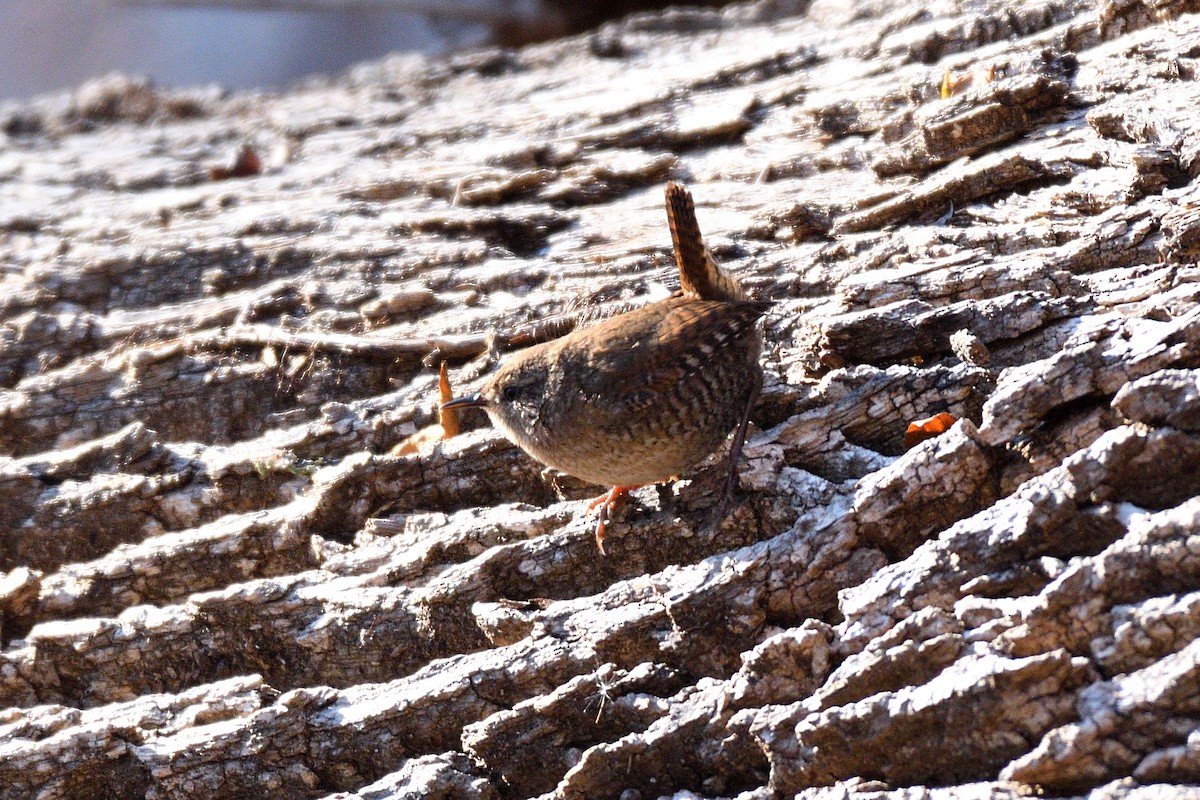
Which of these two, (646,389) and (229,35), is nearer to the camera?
(646,389)

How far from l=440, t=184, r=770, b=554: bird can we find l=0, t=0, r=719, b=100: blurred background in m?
7.32

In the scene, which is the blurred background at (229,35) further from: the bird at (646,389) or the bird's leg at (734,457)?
the bird's leg at (734,457)

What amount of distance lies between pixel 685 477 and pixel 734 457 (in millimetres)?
309

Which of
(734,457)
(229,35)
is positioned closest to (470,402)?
(734,457)

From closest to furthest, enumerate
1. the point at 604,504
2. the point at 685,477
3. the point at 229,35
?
the point at 604,504, the point at 685,477, the point at 229,35

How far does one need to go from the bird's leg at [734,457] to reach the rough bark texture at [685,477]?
0.07 meters

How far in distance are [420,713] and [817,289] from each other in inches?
95.7

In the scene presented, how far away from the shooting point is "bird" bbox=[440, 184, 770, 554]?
3.73 meters

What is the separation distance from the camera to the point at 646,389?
3.74 m

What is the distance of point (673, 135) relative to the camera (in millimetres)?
6285

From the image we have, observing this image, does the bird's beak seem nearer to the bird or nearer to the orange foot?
the bird

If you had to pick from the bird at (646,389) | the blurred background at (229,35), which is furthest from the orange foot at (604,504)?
the blurred background at (229,35)

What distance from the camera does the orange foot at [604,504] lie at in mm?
3922

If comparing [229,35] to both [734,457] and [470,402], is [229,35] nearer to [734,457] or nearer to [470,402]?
[470,402]
